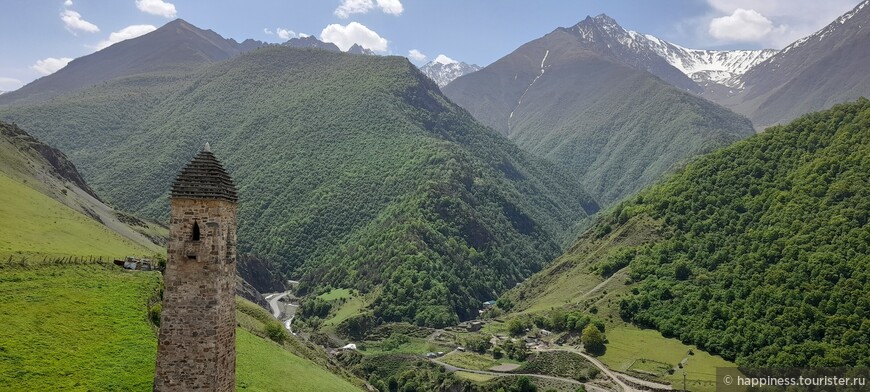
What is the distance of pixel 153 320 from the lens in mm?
40000

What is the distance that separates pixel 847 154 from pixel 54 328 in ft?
373

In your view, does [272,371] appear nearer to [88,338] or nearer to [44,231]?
[88,338]

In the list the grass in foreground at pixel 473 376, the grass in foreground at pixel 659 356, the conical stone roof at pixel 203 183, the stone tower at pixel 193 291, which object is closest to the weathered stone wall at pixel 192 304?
the stone tower at pixel 193 291

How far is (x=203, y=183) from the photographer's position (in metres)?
19.2

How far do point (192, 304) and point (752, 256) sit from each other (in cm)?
9503

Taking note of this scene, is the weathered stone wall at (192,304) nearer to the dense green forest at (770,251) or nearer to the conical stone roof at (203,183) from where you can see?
the conical stone roof at (203,183)

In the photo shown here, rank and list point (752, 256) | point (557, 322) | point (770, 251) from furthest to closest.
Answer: point (557, 322) < point (752, 256) < point (770, 251)

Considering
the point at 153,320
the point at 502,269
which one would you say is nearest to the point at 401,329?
the point at 502,269

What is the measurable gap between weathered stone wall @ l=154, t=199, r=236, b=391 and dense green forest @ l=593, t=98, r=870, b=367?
7292 centimetres

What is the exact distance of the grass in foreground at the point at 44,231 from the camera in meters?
48.1

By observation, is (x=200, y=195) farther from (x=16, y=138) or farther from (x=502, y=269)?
(x=502, y=269)

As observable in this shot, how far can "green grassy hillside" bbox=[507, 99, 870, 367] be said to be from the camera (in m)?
78.8

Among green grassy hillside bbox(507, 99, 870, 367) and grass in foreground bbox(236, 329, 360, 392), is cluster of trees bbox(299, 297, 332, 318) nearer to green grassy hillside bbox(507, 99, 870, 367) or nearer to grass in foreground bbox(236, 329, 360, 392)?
green grassy hillside bbox(507, 99, 870, 367)

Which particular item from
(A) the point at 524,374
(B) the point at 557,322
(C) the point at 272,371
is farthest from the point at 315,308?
(C) the point at 272,371
